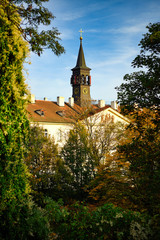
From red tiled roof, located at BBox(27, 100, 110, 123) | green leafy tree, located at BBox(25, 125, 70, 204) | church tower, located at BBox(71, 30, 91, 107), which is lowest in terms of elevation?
green leafy tree, located at BBox(25, 125, 70, 204)

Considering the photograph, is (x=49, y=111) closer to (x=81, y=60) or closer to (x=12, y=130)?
(x=81, y=60)

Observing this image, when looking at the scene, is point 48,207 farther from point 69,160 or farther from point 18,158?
point 69,160

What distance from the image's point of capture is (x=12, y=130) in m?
8.58

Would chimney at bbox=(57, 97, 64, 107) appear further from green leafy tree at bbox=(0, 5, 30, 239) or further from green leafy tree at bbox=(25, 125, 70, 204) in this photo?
green leafy tree at bbox=(0, 5, 30, 239)

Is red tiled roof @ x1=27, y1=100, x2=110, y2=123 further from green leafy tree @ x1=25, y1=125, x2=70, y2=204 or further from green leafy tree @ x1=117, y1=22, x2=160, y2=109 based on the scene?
green leafy tree @ x1=117, y1=22, x2=160, y2=109

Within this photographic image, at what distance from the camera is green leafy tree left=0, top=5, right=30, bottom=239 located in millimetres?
8188

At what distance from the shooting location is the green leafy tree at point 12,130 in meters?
8.19

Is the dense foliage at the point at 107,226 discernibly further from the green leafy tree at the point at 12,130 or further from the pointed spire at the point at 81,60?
the pointed spire at the point at 81,60

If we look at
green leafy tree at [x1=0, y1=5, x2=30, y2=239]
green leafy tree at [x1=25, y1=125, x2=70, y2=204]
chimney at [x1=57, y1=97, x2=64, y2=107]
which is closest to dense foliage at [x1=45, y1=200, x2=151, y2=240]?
green leafy tree at [x1=0, y1=5, x2=30, y2=239]

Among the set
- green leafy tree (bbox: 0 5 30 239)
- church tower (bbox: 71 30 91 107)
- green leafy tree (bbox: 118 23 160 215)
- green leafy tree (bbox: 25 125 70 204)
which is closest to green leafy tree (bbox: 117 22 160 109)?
green leafy tree (bbox: 118 23 160 215)

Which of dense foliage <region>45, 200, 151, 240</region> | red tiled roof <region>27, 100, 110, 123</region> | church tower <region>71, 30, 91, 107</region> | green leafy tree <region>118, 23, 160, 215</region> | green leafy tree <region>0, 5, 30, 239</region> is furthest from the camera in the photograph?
church tower <region>71, 30, 91, 107</region>

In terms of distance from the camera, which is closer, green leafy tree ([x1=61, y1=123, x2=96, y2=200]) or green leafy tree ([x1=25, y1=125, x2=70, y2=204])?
green leafy tree ([x1=25, y1=125, x2=70, y2=204])

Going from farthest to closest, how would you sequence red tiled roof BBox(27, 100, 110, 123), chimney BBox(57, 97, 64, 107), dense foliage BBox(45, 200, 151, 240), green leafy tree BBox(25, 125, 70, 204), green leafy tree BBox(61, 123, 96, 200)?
chimney BBox(57, 97, 64, 107), red tiled roof BBox(27, 100, 110, 123), green leafy tree BBox(61, 123, 96, 200), green leafy tree BBox(25, 125, 70, 204), dense foliage BBox(45, 200, 151, 240)

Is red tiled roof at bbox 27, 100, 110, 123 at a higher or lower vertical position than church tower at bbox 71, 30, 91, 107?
lower
